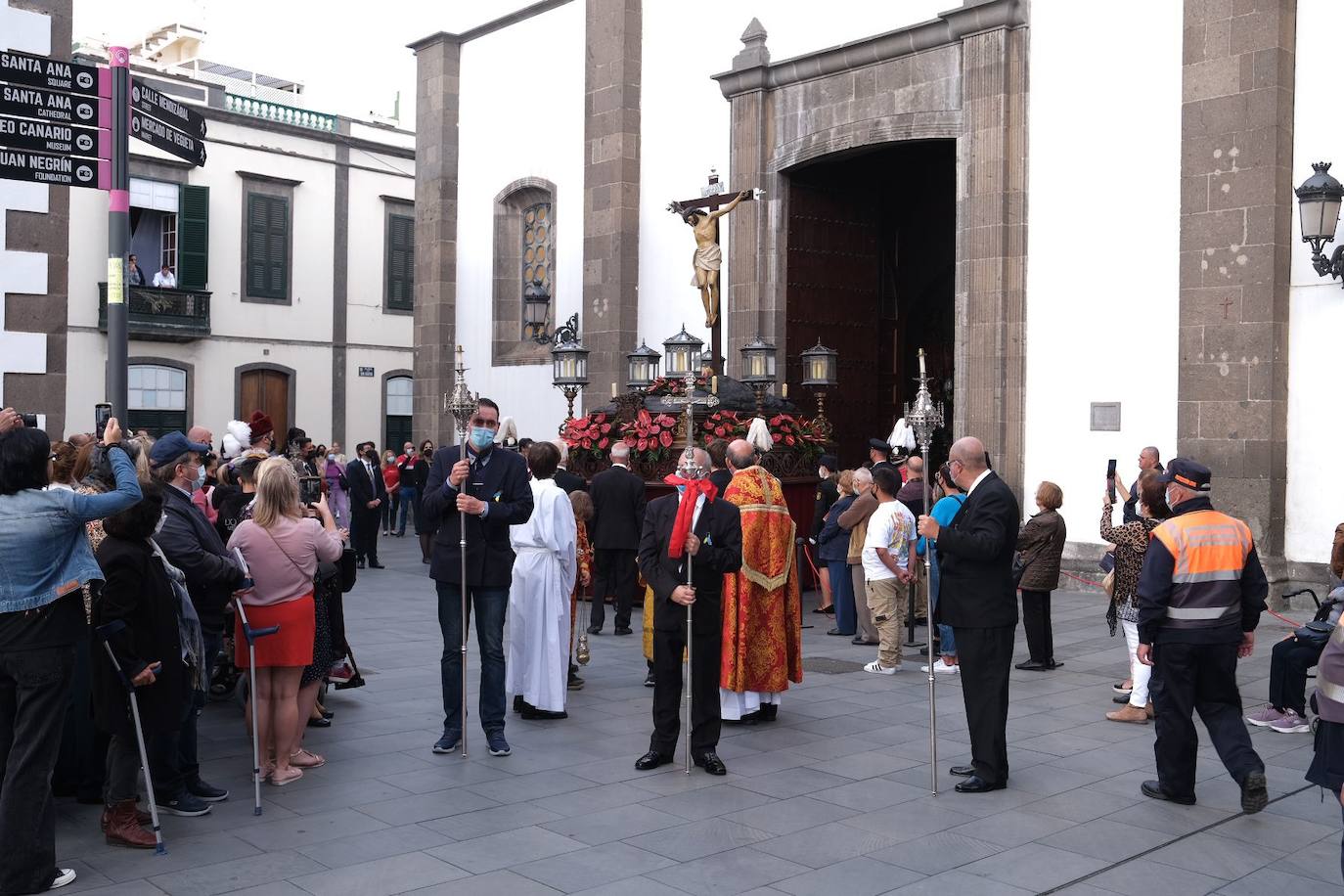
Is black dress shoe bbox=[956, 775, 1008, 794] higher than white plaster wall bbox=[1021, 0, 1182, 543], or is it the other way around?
white plaster wall bbox=[1021, 0, 1182, 543]

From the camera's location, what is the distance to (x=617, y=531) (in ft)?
38.2

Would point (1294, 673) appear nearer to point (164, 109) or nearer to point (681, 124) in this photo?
point (164, 109)

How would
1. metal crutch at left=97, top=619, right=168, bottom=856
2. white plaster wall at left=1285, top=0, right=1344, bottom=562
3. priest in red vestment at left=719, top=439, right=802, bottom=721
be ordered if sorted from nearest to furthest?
metal crutch at left=97, top=619, right=168, bottom=856 < priest in red vestment at left=719, top=439, right=802, bottom=721 < white plaster wall at left=1285, top=0, right=1344, bottom=562

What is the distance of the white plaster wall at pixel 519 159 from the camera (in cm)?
2169

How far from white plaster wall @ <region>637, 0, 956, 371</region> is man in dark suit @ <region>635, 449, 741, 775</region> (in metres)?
11.6

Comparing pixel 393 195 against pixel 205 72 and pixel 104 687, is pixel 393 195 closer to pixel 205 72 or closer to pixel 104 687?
pixel 205 72

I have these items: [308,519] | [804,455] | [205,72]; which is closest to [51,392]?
[308,519]

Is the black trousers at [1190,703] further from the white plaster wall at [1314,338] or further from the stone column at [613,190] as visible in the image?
the stone column at [613,190]

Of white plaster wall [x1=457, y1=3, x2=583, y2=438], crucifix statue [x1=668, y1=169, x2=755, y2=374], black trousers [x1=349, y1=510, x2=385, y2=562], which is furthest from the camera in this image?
white plaster wall [x1=457, y1=3, x2=583, y2=438]

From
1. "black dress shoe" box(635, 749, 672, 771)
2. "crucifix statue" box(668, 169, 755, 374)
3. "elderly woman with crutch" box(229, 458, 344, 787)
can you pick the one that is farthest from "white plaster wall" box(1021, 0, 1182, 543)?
"elderly woman with crutch" box(229, 458, 344, 787)

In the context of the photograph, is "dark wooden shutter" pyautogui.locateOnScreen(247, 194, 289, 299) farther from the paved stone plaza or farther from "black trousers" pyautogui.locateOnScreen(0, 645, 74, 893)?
"black trousers" pyautogui.locateOnScreen(0, 645, 74, 893)

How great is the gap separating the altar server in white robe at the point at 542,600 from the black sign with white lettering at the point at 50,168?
3.09 meters

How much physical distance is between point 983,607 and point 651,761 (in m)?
1.97

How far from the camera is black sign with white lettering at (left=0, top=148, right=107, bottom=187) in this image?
7.02 m
